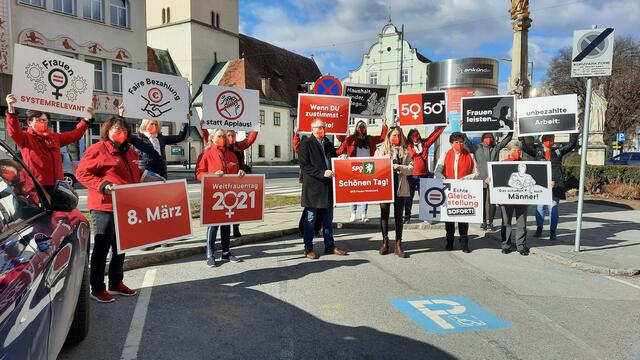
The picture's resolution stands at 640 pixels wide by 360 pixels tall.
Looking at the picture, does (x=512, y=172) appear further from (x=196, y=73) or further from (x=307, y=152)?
(x=196, y=73)

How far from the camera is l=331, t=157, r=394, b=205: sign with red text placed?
6.99 meters

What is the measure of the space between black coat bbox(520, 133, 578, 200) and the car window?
7.67 m

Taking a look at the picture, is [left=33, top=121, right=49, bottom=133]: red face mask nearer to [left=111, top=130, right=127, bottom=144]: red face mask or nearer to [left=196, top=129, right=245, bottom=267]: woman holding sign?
[left=111, top=130, right=127, bottom=144]: red face mask

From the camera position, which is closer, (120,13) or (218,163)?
(218,163)

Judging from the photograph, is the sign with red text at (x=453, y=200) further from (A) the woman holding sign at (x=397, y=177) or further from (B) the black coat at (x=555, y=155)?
(B) the black coat at (x=555, y=155)

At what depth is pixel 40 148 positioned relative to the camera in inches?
211

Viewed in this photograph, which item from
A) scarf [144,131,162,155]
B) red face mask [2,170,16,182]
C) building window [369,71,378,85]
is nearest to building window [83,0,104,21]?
scarf [144,131,162,155]

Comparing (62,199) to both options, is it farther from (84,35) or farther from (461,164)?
(84,35)

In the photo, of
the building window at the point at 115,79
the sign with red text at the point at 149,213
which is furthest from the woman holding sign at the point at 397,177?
the building window at the point at 115,79

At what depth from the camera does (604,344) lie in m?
3.94

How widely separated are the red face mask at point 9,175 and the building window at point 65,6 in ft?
94.2

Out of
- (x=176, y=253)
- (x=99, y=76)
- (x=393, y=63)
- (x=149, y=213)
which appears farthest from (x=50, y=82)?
(x=393, y=63)

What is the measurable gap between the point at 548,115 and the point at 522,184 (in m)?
1.48

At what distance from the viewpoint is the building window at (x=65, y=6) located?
87.7 ft
